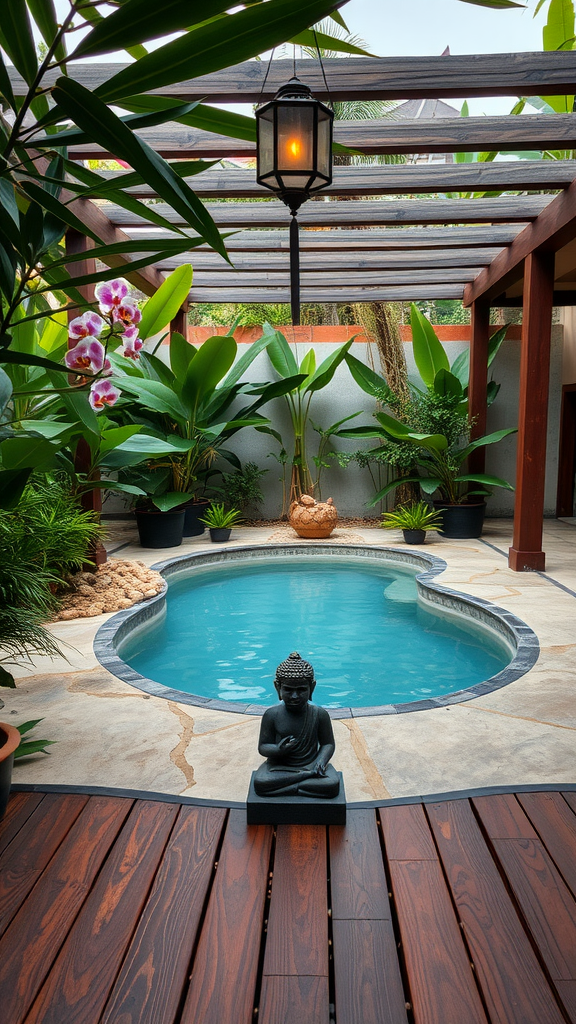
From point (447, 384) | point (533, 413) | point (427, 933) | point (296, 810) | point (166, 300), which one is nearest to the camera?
point (427, 933)

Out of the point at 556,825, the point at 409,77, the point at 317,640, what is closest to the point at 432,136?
the point at 409,77

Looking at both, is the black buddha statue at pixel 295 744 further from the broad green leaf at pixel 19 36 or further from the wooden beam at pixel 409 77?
the wooden beam at pixel 409 77

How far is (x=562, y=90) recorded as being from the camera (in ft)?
11.5

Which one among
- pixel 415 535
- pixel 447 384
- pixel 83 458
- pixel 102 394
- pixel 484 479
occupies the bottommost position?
pixel 415 535

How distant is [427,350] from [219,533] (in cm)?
303

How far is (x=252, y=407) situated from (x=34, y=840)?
631 cm

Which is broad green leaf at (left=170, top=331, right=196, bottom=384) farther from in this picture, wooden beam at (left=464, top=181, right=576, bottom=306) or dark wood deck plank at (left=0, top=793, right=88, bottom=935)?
dark wood deck plank at (left=0, top=793, right=88, bottom=935)

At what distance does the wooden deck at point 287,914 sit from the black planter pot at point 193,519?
5.75m

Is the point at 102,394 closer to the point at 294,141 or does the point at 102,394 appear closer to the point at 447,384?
the point at 294,141

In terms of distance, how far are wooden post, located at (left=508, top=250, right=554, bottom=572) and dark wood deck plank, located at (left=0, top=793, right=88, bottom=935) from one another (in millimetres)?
4476

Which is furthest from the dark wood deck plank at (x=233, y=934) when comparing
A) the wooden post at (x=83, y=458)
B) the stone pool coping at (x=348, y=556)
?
the wooden post at (x=83, y=458)

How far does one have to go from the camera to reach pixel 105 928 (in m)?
1.57

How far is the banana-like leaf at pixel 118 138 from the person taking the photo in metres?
0.99

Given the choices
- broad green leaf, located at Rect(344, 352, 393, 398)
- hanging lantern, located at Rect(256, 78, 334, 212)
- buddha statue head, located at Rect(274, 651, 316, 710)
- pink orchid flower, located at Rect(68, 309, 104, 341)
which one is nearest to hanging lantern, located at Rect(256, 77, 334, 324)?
hanging lantern, located at Rect(256, 78, 334, 212)
